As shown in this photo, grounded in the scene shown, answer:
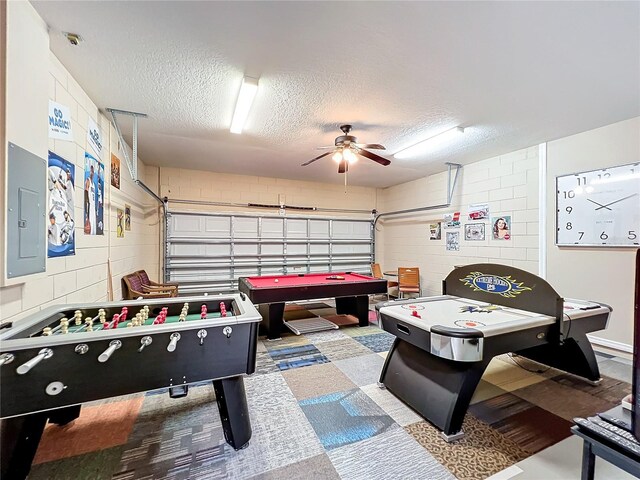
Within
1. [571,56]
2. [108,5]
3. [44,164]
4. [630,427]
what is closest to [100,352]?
[44,164]

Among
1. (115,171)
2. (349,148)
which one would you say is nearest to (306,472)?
(349,148)

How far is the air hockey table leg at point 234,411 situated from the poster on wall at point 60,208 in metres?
1.62

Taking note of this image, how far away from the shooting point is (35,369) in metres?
1.28

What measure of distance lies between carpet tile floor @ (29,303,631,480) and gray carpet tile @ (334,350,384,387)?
2 cm

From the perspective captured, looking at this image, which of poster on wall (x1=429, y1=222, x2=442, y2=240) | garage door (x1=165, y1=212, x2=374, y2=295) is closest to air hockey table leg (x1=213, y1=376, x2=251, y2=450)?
garage door (x1=165, y1=212, x2=374, y2=295)

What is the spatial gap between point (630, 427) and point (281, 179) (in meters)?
5.88

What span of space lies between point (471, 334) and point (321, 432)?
1.21 metres

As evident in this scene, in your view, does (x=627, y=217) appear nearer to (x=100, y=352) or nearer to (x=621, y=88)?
(x=621, y=88)

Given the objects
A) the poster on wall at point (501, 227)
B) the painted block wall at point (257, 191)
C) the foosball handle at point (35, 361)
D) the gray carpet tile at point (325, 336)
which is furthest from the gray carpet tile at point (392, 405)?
the painted block wall at point (257, 191)

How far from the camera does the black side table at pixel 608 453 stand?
1022 mm

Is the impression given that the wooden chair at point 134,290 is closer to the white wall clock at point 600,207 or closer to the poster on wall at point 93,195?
the poster on wall at point 93,195

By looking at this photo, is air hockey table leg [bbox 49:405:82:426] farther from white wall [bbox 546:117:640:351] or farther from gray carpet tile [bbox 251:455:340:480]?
white wall [bbox 546:117:640:351]

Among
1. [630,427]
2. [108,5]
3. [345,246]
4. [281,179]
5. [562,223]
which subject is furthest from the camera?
[345,246]

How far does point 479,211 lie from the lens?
480 centimetres
